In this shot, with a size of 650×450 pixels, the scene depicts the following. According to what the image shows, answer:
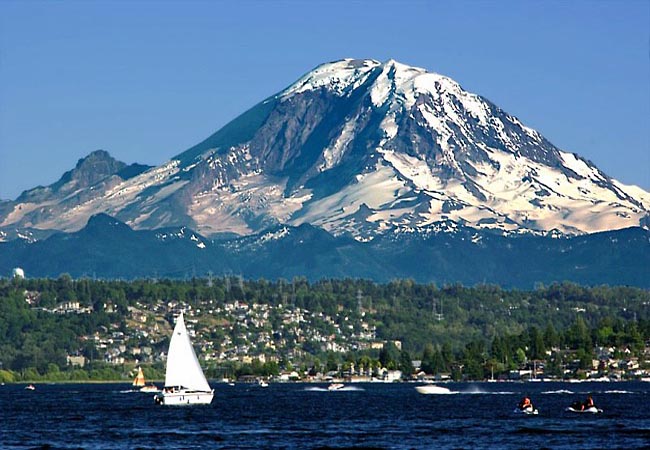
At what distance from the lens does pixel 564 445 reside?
154500mm

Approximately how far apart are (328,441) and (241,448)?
11.3 m

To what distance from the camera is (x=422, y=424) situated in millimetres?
189000

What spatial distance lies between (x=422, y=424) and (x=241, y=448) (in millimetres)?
39724

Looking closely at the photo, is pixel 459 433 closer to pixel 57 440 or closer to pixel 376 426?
pixel 376 426

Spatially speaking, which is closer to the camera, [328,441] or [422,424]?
[328,441]

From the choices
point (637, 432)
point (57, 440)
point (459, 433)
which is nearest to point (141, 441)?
point (57, 440)

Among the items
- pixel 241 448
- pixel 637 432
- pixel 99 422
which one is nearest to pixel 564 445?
pixel 637 432

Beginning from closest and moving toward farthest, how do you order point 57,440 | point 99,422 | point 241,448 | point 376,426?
point 241,448, point 57,440, point 376,426, point 99,422

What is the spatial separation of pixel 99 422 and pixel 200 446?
44.3 meters

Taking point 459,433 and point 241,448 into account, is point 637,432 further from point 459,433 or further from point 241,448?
point 241,448

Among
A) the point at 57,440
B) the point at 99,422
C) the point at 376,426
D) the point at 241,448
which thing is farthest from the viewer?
the point at 99,422

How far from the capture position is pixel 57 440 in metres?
166

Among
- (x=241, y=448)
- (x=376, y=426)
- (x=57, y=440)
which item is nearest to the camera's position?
(x=241, y=448)

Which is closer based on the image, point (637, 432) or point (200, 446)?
point (200, 446)
